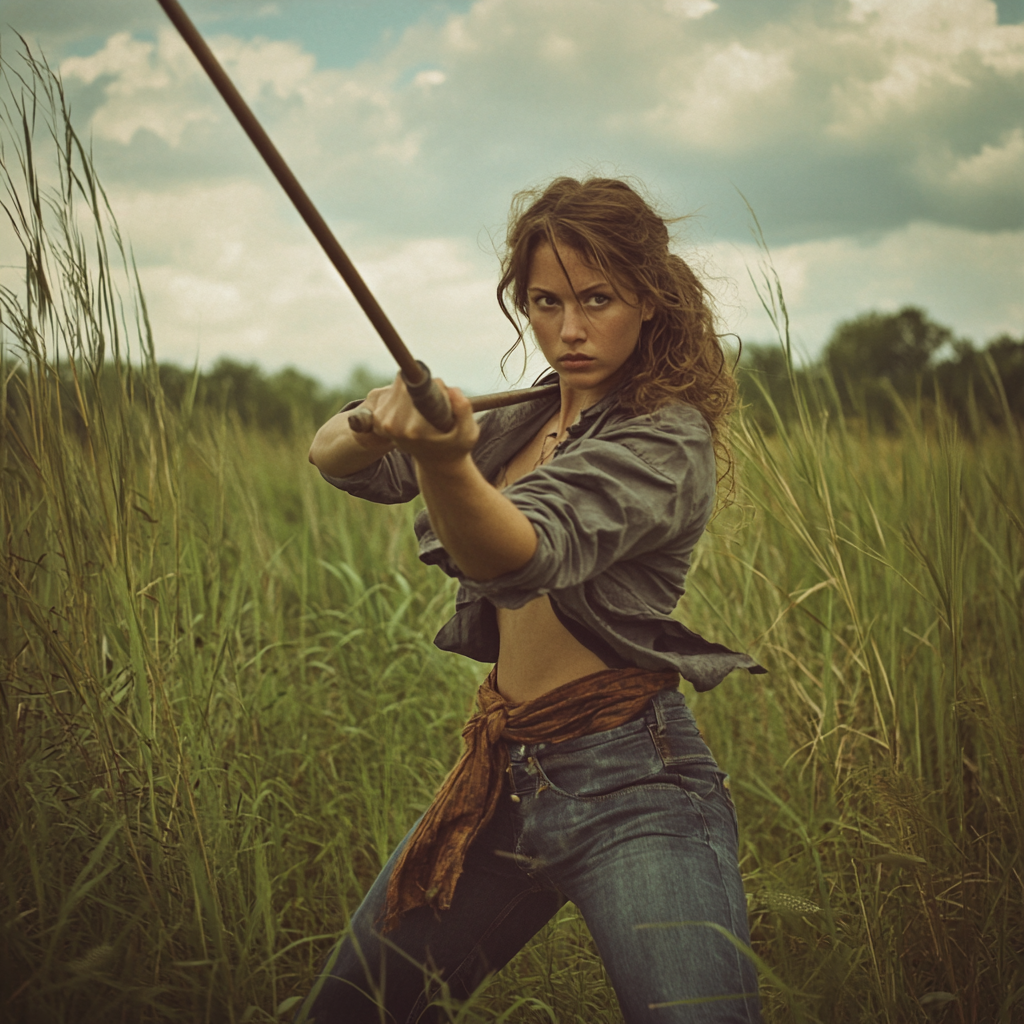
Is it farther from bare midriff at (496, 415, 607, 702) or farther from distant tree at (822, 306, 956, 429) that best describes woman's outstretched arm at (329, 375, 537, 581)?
distant tree at (822, 306, 956, 429)

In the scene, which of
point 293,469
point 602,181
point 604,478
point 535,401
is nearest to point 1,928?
point 604,478

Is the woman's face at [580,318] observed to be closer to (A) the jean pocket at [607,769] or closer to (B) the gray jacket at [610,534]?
(B) the gray jacket at [610,534]

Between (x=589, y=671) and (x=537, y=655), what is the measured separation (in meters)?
0.10

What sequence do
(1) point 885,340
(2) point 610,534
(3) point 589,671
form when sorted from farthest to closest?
(1) point 885,340 < (3) point 589,671 < (2) point 610,534

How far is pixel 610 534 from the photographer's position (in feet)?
4.24

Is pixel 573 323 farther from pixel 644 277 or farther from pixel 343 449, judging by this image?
pixel 343 449

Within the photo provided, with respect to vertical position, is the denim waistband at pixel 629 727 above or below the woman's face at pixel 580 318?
below

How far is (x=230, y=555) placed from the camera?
3.61 meters

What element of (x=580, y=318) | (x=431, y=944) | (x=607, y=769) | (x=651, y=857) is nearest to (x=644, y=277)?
(x=580, y=318)

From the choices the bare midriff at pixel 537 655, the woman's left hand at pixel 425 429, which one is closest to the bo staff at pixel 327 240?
the woman's left hand at pixel 425 429

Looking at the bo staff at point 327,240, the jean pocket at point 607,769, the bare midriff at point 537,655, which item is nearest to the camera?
the bo staff at point 327,240

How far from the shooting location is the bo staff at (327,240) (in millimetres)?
973

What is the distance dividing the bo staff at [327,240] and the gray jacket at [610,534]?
226mm

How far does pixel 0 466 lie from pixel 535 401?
3.69ft
